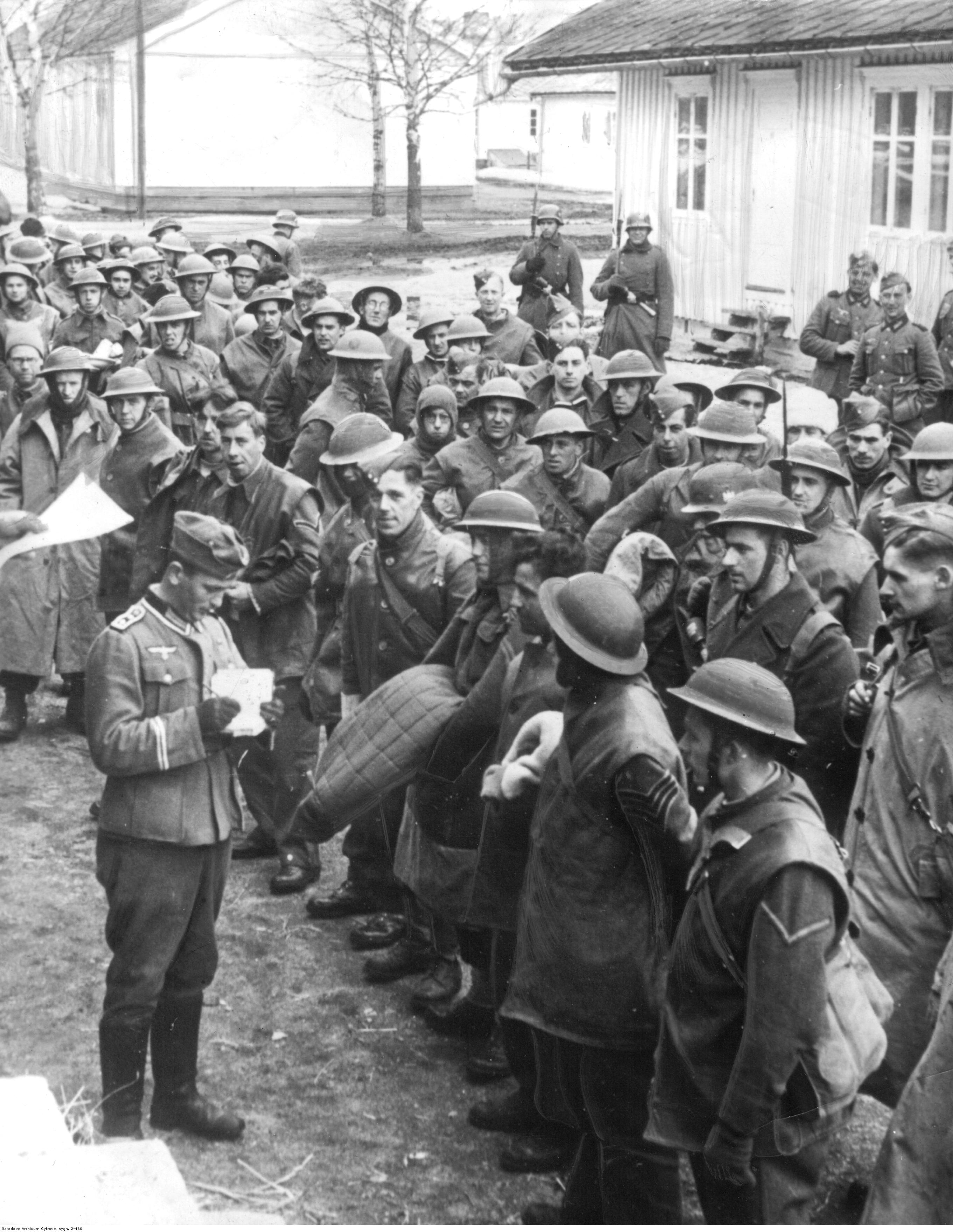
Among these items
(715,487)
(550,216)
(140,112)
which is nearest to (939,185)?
(550,216)

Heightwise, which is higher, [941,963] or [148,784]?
[148,784]

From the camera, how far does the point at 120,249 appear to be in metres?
16.5

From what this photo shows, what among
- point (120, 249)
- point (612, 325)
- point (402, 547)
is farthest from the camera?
point (120, 249)

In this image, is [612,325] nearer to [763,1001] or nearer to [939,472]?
[939,472]

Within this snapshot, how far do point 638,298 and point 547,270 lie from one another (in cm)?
85

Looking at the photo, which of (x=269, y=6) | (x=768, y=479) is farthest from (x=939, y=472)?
(x=269, y=6)

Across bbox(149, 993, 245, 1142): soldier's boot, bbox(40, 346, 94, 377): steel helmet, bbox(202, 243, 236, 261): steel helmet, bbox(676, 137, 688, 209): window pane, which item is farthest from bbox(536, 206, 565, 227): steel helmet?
bbox(149, 993, 245, 1142): soldier's boot

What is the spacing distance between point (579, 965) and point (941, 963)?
35.9 inches

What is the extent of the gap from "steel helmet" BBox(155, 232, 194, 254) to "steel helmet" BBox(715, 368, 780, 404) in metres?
8.81

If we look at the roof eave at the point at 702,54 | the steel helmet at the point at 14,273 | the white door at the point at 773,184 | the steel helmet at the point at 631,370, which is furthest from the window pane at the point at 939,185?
the steel helmet at the point at 14,273

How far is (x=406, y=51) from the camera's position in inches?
1211

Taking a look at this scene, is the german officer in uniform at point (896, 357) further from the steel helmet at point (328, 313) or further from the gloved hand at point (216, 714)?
the gloved hand at point (216, 714)

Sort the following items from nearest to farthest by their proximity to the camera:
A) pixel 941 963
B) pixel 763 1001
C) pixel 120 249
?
pixel 763 1001
pixel 941 963
pixel 120 249

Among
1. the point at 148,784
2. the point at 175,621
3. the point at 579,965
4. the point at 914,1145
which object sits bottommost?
the point at 914,1145
